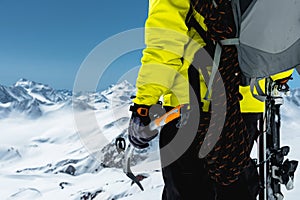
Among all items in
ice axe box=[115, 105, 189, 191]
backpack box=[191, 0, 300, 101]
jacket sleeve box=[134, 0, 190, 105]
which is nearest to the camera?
backpack box=[191, 0, 300, 101]

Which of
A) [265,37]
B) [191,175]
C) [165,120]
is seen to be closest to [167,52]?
[165,120]

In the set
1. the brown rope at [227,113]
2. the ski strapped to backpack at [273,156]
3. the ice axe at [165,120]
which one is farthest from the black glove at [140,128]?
the ski strapped to backpack at [273,156]

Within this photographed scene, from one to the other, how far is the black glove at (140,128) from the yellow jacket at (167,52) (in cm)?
5

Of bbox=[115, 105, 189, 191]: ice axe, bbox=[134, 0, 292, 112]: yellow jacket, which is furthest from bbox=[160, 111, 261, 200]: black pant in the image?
bbox=[134, 0, 292, 112]: yellow jacket

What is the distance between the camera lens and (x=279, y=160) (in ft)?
6.78

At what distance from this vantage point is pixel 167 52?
175 centimetres

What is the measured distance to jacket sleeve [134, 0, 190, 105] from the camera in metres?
1.72

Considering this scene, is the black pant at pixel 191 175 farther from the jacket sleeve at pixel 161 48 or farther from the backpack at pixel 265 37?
the backpack at pixel 265 37

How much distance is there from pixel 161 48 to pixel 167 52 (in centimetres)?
4

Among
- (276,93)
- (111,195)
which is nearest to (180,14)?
(276,93)

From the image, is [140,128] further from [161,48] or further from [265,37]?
[265,37]

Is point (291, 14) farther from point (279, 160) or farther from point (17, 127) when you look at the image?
point (17, 127)

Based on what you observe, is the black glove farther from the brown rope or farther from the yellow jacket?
the brown rope

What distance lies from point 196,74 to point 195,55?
0.09m
